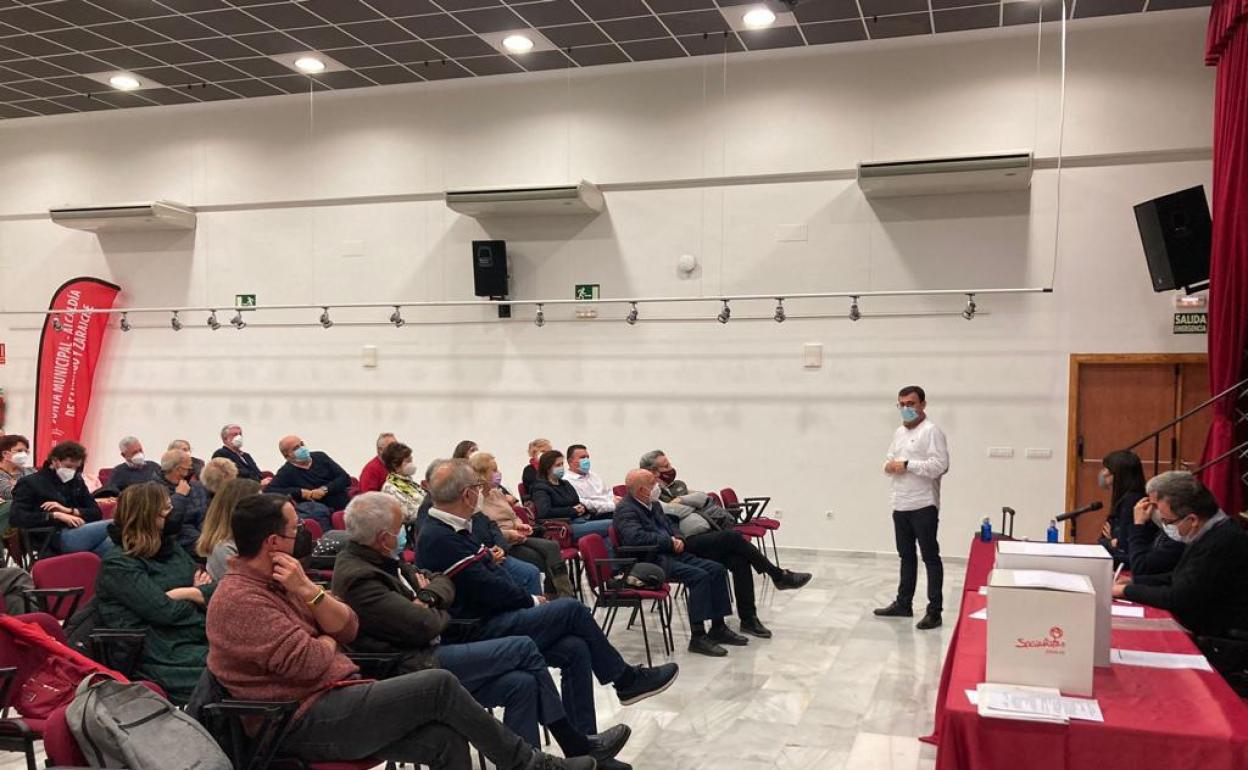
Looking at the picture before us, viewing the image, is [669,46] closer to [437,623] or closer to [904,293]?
[904,293]

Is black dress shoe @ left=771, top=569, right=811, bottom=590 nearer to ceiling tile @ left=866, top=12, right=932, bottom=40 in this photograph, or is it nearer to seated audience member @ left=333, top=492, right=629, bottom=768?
seated audience member @ left=333, top=492, right=629, bottom=768

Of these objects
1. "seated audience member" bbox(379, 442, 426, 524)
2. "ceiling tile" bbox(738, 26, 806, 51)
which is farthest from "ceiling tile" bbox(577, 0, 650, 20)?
"seated audience member" bbox(379, 442, 426, 524)

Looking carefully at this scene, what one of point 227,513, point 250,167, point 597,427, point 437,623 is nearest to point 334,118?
point 250,167

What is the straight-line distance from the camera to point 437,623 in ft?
10.6

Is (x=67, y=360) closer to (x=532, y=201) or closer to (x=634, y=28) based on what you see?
(x=532, y=201)

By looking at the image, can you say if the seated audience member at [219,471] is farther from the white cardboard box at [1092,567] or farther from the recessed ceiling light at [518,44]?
the recessed ceiling light at [518,44]

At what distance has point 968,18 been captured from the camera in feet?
25.7

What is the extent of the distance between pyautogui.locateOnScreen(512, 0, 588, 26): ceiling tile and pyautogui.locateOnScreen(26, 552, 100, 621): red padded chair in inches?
211

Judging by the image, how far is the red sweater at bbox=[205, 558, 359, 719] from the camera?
2.67 metres

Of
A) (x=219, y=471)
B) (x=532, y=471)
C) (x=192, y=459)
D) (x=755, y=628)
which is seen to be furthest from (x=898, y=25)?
(x=192, y=459)

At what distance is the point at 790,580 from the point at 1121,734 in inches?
185

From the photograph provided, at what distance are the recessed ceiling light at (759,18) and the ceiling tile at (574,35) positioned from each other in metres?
1.27

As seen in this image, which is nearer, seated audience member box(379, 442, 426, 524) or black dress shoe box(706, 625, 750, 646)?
black dress shoe box(706, 625, 750, 646)

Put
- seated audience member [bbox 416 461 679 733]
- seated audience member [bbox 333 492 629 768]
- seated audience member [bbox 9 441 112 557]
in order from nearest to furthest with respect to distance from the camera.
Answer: seated audience member [bbox 333 492 629 768]
seated audience member [bbox 416 461 679 733]
seated audience member [bbox 9 441 112 557]
